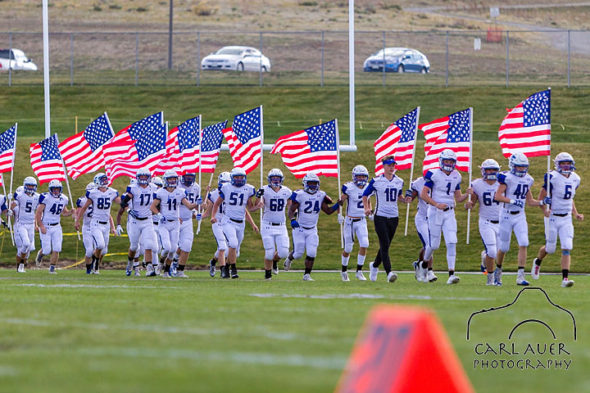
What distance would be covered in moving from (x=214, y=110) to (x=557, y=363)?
3667cm

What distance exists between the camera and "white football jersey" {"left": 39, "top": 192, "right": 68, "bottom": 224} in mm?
23219

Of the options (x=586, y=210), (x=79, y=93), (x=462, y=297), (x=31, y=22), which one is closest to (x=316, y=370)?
(x=462, y=297)

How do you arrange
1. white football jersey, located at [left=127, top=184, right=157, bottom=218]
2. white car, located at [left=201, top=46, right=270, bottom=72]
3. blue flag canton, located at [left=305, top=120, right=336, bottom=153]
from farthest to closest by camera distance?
white car, located at [left=201, top=46, right=270, bottom=72]
blue flag canton, located at [left=305, top=120, right=336, bottom=153]
white football jersey, located at [left=127, top=184, right=157, bottom=218]

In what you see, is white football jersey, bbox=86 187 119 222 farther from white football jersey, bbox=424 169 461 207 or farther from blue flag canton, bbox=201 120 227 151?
white football jersey, bbox=424 169 461 207

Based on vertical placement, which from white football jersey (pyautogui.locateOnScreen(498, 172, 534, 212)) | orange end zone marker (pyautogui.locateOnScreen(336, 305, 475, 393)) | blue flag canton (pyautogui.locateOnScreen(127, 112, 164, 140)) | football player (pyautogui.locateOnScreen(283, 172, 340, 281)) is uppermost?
blue flag canton (pyautogui.locateOnScreen(127, 112, 164, 140))

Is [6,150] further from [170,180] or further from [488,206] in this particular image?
[488,206]

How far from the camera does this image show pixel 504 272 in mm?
23562

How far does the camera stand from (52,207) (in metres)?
23.3

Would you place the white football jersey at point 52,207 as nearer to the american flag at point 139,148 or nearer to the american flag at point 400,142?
the american flag at point 139,148

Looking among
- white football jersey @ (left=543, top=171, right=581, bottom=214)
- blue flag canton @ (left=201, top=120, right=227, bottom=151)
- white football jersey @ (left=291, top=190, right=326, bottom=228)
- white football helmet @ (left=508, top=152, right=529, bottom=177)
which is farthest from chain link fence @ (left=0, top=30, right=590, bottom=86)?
Result: white football jersey @ (left=543, top=171, right=581, bottom=214)

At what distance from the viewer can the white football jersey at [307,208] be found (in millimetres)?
19812

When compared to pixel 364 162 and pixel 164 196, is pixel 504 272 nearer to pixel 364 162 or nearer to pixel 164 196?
pixel 164 196

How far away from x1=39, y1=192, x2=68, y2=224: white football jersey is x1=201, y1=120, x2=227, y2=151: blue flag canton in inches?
160

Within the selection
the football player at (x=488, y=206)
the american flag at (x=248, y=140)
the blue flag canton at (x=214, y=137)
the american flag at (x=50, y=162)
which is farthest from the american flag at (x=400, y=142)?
the american flag at (x=50, y=162)
